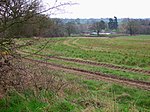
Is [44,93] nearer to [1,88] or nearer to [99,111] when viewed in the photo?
[1,88]

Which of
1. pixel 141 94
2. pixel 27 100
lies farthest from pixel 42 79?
pixel 141 94

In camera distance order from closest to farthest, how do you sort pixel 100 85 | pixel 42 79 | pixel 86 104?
1. pixel 86 104
2. pixel 42 79
3. pixel 100 85

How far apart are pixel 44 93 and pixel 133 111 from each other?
8.44 ft

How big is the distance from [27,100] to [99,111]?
2.12 metres

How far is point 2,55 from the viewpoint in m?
7.68

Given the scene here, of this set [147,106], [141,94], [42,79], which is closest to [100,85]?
[141,94]

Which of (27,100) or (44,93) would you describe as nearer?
(27,100)

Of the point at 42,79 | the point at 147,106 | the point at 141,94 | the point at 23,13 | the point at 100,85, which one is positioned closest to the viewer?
the point at 23,13

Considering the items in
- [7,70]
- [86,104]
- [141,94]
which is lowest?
[141,94]

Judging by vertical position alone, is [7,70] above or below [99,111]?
above

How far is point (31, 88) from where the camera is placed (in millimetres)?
8469

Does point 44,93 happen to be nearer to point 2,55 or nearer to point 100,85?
point 2,55

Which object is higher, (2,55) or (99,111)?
(2,55)

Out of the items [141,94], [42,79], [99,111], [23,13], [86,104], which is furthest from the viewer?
[141,94]
